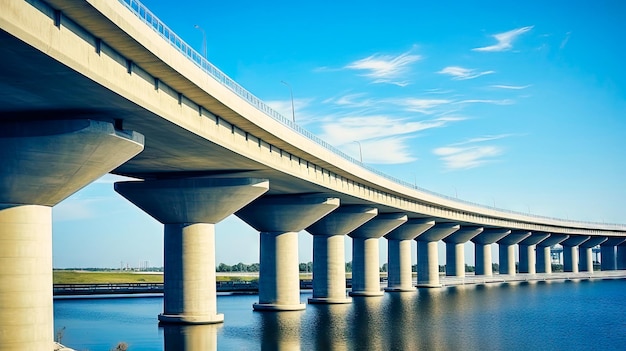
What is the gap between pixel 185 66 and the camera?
31891mm

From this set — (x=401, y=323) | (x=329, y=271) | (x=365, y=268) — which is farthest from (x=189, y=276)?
(x=365, y=268)

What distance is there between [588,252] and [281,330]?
14075 centimetres

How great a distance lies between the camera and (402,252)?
10631 cm

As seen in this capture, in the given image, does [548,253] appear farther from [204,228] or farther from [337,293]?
[204,228]

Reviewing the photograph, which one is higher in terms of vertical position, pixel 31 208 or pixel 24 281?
pixel 31 208

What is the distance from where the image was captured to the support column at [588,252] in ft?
563

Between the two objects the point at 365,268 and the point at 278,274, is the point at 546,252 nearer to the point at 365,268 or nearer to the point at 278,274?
the point at 365,268

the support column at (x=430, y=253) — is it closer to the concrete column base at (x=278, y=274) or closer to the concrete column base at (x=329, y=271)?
the concrete column base at (x=329, y=271)

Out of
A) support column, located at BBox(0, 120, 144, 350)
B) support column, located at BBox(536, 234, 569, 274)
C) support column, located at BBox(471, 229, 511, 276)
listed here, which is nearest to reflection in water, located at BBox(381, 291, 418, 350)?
Result: support column, located at BBox(0, 120, 144, 350)

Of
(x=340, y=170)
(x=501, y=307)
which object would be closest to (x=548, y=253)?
(x=501, y=307)

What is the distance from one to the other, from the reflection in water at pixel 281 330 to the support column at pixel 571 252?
116m

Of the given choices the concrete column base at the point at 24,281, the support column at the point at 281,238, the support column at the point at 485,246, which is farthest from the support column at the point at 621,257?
the concrete column base at the point at 24,281

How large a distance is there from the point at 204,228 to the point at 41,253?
22070 millimetres

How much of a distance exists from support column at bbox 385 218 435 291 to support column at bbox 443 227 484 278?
862 inches
